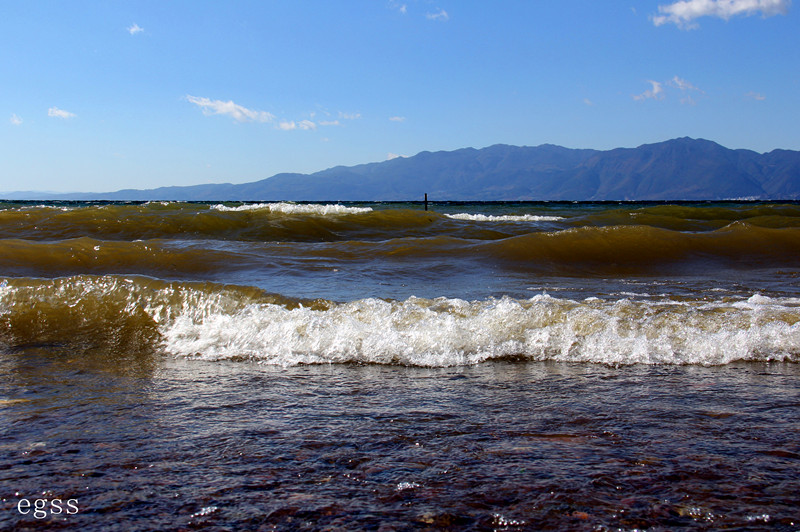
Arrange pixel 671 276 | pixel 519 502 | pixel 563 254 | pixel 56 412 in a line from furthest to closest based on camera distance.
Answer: pixel 563 254
pixel 671 276
pixel 56 412
pixel 519 502

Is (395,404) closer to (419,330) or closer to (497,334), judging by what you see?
(419,330)

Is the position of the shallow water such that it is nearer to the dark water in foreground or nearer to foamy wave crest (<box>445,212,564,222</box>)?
the dark water in foreground

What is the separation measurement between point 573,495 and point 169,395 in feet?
8.18

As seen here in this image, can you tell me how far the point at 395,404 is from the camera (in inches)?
127

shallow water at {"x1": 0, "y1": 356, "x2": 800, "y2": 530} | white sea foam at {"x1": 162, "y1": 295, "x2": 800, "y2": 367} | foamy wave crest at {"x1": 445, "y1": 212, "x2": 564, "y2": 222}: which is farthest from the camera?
foamy wave crest at {"x1": 445, "y1": 212, "x2": 564, "y2": 222}

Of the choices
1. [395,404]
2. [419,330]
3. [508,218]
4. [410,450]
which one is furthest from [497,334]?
[508,218]

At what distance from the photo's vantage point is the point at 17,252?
31.9 ft

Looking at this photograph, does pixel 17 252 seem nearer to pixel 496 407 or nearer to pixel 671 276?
pixel 496 407

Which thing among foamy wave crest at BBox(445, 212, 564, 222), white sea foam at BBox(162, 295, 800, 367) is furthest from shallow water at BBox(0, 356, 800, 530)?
foamy wave crest at BBox(445, 212, 564, 222)

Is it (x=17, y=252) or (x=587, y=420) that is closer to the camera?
(x=587, y=420)

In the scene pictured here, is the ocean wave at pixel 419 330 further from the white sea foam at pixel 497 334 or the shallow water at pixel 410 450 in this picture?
the shallow water at pixel 410 450

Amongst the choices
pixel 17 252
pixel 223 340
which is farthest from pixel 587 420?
pixel 17 252

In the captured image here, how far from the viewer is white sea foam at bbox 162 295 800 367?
439cm

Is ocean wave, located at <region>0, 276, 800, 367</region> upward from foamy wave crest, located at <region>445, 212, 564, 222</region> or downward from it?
downward
